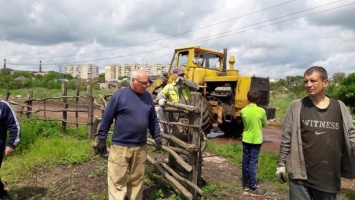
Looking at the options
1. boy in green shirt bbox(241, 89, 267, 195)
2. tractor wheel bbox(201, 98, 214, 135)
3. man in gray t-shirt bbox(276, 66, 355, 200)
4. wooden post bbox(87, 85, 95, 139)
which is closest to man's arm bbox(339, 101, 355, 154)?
man in gray t-shirt bbox(276, 66, 355, 200)

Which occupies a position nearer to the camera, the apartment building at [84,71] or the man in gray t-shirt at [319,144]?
the man in gray t-shirt at [319,144]

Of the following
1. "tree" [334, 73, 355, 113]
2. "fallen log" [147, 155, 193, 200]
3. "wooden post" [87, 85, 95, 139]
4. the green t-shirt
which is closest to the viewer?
"fallen log" [147, 155, 193, 200]

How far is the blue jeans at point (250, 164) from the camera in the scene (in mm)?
5230

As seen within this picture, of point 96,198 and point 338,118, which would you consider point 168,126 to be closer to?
point 96,198

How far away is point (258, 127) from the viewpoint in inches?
206

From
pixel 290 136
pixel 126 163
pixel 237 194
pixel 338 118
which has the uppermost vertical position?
pixel 338 118

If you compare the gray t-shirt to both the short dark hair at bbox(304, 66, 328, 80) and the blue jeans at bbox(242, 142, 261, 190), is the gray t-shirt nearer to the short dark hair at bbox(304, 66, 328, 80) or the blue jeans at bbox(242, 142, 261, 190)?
the short dark hair at bbox(304, 66, 328, 80)

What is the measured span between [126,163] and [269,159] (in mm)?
Answer: 3958

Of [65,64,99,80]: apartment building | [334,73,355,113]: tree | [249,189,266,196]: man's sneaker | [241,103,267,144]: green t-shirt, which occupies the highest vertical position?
[65,64,99,80]: apartment building

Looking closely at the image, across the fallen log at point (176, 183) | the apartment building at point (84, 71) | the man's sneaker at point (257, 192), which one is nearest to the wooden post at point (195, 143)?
the fallen log at point (176, 183)

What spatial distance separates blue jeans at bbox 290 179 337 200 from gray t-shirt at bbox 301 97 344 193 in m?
0.06

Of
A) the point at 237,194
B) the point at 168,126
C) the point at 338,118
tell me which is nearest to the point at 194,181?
the point at 237,194

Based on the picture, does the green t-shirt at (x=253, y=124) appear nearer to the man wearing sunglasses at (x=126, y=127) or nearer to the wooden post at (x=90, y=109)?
the man wearing sunglasses at (x=126, y=127)

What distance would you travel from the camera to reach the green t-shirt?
5.19 metres
